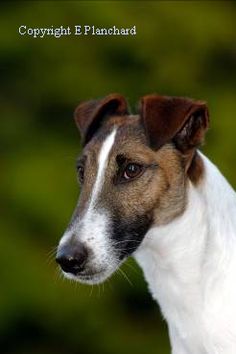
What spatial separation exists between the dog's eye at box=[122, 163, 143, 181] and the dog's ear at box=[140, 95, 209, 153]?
0.13 metres

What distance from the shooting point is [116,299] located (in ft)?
30.0

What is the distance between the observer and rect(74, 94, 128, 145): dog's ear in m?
5.93

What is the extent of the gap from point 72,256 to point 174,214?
57 centimetres

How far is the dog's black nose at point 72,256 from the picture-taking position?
5.16 m

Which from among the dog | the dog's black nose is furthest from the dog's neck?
the dog's black nose

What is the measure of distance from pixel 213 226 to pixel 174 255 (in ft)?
0.74

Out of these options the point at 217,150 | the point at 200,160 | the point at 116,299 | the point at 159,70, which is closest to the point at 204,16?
the point at 159,70

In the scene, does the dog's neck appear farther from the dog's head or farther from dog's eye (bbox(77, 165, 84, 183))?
dog's eye (bbox(77, 165, 84, 183))

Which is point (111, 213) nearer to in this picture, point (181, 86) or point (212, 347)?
point (212, 347)

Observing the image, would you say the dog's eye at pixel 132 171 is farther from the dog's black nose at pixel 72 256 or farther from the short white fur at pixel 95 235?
the dog's black nose at pixel 72 256

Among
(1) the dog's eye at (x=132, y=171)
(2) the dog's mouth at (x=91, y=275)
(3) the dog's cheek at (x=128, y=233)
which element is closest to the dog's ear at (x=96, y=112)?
(1) the dog's eye at (x=132, y=171)

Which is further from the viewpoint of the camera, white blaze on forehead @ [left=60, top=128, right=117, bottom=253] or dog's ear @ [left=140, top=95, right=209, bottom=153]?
dog's ear @ [left=140, top=95, right=209, bottom=153]

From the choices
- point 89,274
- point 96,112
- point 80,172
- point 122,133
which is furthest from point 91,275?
point 96,112

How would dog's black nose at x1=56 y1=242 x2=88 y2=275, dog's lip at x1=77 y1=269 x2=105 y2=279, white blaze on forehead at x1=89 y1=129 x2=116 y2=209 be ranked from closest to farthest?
dog's black nose at x1=56 y1=242 x2=88 y2=275 < dog's lip at x1=77 y1=269 x2=105 y2=279 < white blaze on forehead at x1=89 y1=129 x2=116 y2=209
